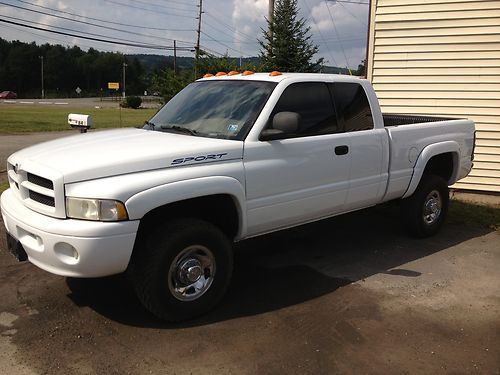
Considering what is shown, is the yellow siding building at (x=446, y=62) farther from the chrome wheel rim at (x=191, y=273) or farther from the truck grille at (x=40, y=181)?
the truck grille at (x=40, y=181)

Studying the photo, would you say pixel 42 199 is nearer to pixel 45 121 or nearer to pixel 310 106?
pixel 310 106

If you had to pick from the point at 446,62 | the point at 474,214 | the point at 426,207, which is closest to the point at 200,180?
the point at 426,207

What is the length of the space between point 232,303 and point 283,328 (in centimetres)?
58

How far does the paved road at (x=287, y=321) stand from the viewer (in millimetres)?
3301

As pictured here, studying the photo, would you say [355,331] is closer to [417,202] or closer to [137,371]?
[137,371]

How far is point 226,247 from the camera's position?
394 cm

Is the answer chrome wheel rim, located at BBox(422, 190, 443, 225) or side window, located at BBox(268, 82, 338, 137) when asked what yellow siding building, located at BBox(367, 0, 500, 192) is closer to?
chrome wheel rim, located at BBox(422, 190, 443, 225)

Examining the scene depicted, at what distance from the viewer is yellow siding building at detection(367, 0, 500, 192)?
8375mm

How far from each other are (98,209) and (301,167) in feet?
5.96

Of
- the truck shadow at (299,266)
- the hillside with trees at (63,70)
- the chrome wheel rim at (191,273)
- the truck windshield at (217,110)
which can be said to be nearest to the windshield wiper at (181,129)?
the truck windshield at (217,110)

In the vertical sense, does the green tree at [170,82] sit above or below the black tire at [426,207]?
above

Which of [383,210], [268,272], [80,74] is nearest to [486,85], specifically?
[383,210]

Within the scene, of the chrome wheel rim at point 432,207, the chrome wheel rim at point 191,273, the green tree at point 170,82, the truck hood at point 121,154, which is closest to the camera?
the truck hood at point 121,154

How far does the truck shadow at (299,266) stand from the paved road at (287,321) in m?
0.02
